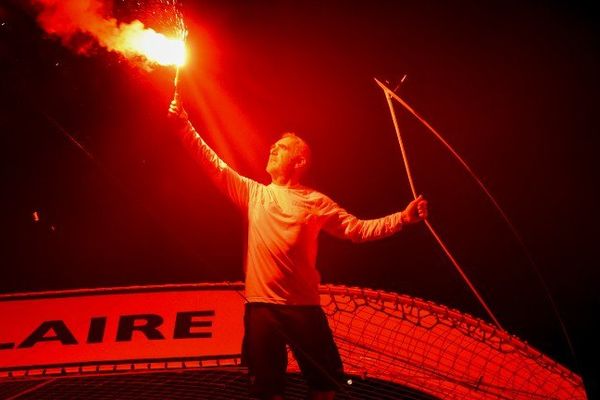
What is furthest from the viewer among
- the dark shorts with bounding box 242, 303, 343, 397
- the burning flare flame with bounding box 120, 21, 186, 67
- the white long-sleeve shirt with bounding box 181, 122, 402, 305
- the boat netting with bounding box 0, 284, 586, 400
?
the boat netting with bounding box 0, 284, 586, 400

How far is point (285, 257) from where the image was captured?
10.0 feet

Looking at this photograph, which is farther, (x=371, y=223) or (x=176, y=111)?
(x=371, y=223)

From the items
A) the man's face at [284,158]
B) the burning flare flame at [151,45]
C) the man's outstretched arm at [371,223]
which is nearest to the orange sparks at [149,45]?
the burning flare flame at [151,45]

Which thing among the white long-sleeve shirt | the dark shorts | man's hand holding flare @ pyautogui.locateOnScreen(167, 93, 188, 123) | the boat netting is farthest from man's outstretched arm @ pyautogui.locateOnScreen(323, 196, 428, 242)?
the boat netting

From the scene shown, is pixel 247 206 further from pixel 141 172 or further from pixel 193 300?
pixel 141 172

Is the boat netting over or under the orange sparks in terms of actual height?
under

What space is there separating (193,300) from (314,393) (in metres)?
1.54

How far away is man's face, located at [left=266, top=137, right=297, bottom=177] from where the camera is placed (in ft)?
11.1

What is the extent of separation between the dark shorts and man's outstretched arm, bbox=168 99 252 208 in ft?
2.05

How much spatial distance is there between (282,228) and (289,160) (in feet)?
1.42

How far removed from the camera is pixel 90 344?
3.99 meters

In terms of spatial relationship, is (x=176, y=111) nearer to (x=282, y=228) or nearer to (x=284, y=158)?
(x=284, y=158)

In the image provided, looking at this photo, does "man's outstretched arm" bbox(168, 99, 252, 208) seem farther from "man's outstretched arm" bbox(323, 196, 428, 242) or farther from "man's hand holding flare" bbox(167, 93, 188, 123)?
"man's outstretched arm" bbox(323, 196, 428, 242)

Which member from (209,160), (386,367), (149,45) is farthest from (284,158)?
(386,367)
